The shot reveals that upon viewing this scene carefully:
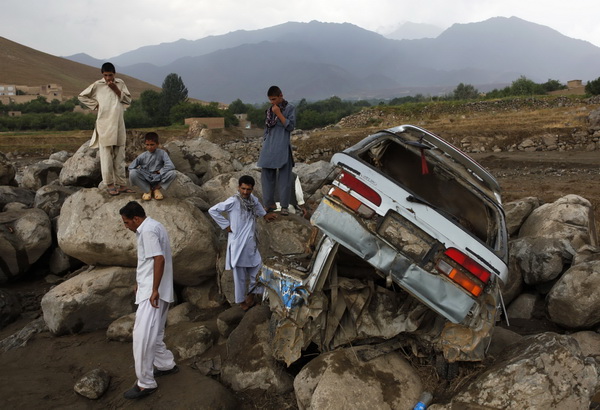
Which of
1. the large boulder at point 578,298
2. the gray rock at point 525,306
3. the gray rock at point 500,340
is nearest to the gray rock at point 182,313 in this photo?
the gray rock at point 500,340

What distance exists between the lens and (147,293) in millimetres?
3971

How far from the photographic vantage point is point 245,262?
16.9ft

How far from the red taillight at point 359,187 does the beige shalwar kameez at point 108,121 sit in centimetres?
380

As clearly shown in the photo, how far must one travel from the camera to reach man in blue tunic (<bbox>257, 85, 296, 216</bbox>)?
5938 mm

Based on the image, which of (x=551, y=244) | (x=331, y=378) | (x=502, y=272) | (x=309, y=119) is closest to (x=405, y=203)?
(x=502, y=272)

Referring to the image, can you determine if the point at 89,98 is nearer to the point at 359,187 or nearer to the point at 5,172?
the point at 359,187

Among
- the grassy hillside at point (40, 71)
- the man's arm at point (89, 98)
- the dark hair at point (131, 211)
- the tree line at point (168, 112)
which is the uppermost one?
the grassy hillside at point (40, 71)

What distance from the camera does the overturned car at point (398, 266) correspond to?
3207mm

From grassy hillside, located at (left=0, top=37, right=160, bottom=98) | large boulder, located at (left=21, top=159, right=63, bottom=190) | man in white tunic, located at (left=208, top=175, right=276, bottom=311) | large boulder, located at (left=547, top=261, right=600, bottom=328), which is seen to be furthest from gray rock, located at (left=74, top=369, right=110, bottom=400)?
grassy hillside, located at (left=0, top=37, right=160, bottom=98)

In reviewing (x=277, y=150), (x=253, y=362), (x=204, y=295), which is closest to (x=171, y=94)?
(x=277, y=150)

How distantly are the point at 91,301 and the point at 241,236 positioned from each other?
2001 mm

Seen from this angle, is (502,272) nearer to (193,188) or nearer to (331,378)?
(331,378)

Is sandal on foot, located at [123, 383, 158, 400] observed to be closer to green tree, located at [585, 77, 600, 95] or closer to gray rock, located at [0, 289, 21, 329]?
gray rock, located at [0, 289, 21, 329]

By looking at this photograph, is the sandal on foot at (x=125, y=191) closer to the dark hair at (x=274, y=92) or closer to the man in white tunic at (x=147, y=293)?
the dark hair at (x=274, y=92)
